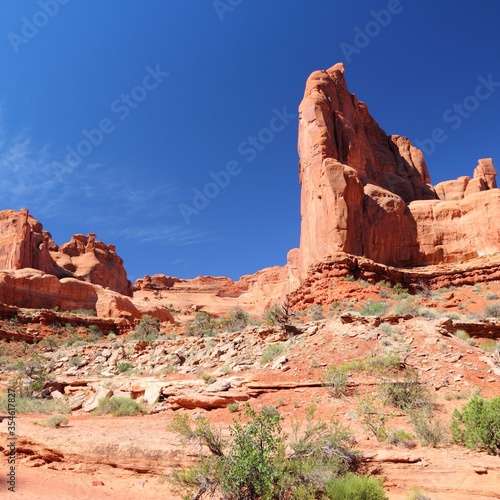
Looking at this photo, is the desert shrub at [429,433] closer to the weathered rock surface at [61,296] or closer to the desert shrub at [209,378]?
the desert shrub at [209,378]

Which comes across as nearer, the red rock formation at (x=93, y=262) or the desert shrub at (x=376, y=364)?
the desert shrub at (x=376, y=364)

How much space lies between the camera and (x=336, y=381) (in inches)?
422

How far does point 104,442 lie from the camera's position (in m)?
7.49

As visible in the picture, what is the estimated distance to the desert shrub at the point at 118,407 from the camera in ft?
35.4

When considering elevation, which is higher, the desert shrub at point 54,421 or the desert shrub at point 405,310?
the desert shrub at point 405,310

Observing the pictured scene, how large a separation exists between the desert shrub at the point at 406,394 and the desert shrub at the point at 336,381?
105 centimetres

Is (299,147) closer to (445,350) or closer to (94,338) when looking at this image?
(94,338)

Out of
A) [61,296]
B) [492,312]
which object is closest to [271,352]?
[492,312]

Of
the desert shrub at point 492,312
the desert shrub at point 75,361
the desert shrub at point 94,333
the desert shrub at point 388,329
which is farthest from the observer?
the desert shrub at point 94,333

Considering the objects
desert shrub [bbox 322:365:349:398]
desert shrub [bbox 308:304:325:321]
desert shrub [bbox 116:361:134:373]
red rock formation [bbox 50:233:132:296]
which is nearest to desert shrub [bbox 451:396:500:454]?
desert shrub [bbox 322:365:349:398]

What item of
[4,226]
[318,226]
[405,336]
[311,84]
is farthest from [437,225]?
[4,226]

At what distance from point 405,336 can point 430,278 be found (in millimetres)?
21451

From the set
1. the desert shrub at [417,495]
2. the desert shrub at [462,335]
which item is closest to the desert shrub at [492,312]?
the desert shrub at [462,335]

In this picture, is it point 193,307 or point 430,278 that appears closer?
point 430,278
